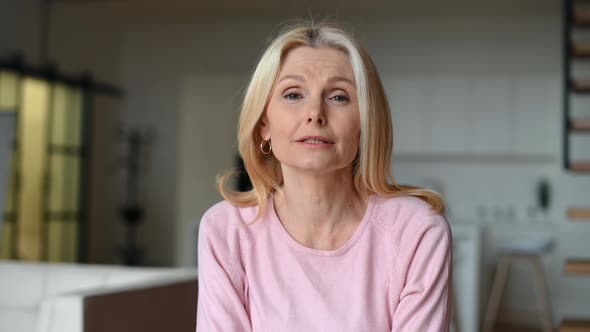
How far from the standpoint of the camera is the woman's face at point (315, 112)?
1596 millimetres

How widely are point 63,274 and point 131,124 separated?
23.6 feet

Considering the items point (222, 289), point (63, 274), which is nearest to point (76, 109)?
point (63, 274)

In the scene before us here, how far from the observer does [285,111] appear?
1621 mm

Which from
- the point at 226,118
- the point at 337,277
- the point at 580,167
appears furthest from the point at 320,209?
the point at 226,118

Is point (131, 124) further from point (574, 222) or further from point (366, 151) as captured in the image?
point (366, 151)

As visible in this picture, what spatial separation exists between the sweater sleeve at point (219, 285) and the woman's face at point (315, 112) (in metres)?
0.23

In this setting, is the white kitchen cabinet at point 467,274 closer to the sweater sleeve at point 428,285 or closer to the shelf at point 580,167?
the shelf at point 580,167

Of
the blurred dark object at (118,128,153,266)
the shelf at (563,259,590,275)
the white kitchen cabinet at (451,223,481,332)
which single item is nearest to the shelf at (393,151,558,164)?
the white kitchen cabinet at (451,223,481,332)

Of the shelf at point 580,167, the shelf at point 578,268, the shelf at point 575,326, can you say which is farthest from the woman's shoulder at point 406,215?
the shelf at point 580,167

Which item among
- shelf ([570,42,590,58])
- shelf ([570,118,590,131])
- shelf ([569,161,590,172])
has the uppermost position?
shelf ([570,42,590,58])

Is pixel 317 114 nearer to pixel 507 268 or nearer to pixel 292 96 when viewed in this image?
pixel 292 96

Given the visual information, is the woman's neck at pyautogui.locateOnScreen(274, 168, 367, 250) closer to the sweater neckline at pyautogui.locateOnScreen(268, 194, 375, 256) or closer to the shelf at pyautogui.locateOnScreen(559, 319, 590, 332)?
the sweater neckline at pyautogui.locateOnScreen(268, 194, 375, 256)

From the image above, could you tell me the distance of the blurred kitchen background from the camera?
8078 mm

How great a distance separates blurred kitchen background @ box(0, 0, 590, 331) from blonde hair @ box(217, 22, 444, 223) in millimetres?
5441
